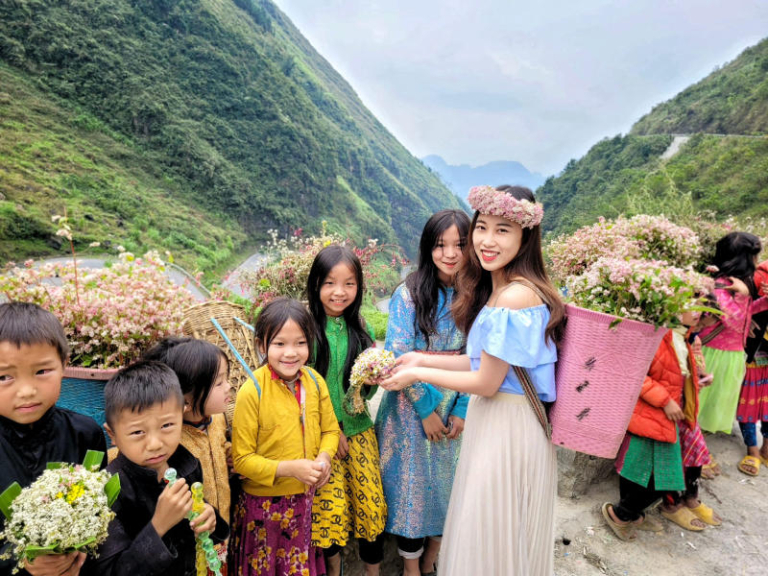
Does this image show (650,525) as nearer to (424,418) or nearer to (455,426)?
(455,426)

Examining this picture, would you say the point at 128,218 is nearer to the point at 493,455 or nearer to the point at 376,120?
the point at 493,455

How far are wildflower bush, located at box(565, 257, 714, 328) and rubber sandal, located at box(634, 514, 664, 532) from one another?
232 cm

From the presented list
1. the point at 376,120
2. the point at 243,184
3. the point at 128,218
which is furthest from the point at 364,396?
the point at 376,120

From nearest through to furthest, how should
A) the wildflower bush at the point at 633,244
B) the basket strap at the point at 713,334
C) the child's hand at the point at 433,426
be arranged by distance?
the child's hand at the point at 433,426 → the wildflower bush at the point at 633,244 → the basket strap at the point at 713,334

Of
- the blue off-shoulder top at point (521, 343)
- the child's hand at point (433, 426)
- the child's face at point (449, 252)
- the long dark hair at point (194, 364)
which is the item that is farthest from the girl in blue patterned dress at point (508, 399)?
the long dark hair at point (194, 364)

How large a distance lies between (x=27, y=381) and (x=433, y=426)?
183 centimetres

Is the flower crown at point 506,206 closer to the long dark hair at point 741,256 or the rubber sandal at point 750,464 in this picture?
the long dark hair at point 741,256

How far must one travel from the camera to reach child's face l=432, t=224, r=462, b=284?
96.6 inches

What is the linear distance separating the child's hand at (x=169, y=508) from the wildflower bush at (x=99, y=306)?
0.85m

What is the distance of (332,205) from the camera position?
59281 millimetres

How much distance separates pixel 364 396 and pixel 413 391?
0.31m

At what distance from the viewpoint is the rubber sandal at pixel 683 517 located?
311 cm

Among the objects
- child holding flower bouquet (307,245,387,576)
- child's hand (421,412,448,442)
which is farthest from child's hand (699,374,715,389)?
child holding flower bouquet (307,245,387,576)

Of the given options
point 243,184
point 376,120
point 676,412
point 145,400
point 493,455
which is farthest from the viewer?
point 376,120
